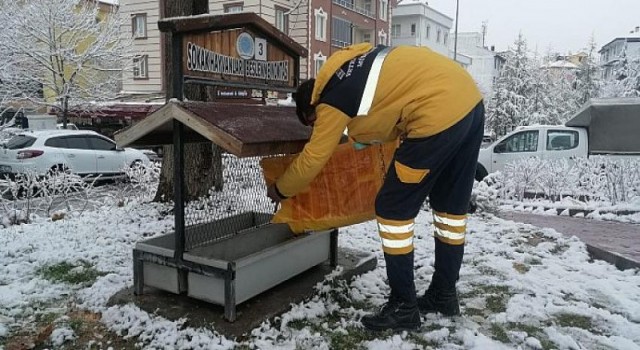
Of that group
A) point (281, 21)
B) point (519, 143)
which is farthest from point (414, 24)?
point (519, 143)

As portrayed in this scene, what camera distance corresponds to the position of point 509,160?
38.9 feet

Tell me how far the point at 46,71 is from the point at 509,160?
17.4 metres

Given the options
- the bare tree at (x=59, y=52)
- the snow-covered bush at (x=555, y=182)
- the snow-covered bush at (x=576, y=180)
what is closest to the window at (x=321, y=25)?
the bare tree at (x=59, y=52)

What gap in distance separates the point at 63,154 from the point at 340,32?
23.7 metres

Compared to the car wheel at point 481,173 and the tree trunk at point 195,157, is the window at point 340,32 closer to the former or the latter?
the car wheel at point 481,173

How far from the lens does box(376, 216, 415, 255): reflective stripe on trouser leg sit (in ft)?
10.4

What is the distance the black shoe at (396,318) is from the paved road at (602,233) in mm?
2484

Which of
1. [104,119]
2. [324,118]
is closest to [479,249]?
[324,118]

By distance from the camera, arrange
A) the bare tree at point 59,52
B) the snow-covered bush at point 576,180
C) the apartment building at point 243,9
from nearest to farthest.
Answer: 1. the snow-covered bush at point 576,180
2. the bare tree at point 59,52
3. the apartment building at point 243,9

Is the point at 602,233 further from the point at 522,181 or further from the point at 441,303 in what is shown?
the point at 441,303

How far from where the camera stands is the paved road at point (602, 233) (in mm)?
4902

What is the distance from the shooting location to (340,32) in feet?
111

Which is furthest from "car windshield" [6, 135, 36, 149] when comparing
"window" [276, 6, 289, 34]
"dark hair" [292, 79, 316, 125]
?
"window" [276, 6, 289, 34]

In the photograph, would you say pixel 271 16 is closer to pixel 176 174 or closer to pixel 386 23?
pixel 386 23
